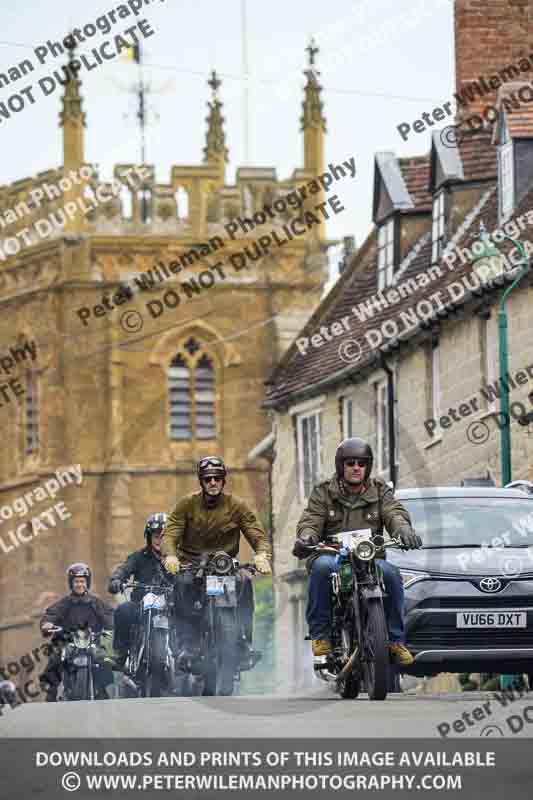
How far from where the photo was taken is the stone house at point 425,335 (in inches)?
1364

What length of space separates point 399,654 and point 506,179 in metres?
22.4

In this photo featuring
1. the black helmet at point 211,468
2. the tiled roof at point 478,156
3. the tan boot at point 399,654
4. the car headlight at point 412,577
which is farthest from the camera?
the tiled roof at point 478,156

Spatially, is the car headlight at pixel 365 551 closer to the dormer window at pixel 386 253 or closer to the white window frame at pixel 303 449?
the dormer window at pixel 386 253

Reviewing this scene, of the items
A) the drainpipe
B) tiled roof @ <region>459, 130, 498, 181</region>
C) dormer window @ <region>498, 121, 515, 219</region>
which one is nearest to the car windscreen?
dormer window @ <region>498, 121, 515, 219</region>

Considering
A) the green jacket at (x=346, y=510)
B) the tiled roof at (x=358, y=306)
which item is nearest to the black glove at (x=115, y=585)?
the green jacket at (x=346, y=510)

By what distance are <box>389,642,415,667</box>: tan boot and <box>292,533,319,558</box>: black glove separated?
0.79 meters

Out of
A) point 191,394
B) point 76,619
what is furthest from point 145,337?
point 76,619

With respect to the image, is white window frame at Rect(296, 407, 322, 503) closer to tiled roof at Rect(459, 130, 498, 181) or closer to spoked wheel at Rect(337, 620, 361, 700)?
tiled roof at Rect(459, 130, 498, 181)

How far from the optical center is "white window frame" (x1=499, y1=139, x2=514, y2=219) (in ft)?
119

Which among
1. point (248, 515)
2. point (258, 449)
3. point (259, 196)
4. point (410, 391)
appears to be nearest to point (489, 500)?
point (248, 515)

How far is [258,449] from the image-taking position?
177 feet

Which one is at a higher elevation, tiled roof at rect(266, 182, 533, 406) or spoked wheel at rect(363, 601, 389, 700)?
tiled roof at rect(266, 182, 533, 406)

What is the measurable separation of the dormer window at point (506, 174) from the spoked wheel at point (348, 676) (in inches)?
814

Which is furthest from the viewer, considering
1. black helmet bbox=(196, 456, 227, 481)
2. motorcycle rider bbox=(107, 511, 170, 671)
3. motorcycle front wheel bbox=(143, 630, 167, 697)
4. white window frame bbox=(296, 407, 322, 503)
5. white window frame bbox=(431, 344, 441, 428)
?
white window frame bbox=(296, 407, 322, 503)
